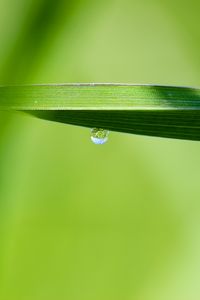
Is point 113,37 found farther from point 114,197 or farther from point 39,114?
point 39,114

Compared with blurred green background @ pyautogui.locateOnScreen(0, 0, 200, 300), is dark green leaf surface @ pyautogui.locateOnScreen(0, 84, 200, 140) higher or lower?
lower

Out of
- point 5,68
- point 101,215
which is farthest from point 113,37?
point 5,68

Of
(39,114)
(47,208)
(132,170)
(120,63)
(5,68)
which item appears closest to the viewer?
(39,114)

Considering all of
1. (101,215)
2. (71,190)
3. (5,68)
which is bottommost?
(5,68)

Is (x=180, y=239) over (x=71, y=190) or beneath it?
beneath

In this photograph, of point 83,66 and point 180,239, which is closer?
point 180,239
